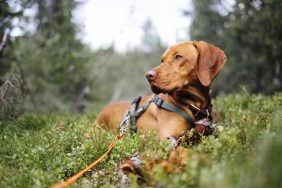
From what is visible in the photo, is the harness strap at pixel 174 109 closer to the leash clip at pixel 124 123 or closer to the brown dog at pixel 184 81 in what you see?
the brown dog at pixel 184 81

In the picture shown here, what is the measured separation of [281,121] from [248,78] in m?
11.5

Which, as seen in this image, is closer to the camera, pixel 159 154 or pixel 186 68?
pixel 159 154

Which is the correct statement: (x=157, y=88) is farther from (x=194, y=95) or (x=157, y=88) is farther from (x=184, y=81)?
(x=194, y=95)

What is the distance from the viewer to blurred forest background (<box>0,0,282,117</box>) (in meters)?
9.09

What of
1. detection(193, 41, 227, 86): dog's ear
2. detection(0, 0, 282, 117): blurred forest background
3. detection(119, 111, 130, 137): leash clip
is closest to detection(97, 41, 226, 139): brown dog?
detection(193, 41, 227, 86): dog's ear

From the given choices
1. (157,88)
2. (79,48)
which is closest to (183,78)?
(157,88)

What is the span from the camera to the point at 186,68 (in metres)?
5.34

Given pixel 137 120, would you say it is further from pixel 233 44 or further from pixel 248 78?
pixel 248 78

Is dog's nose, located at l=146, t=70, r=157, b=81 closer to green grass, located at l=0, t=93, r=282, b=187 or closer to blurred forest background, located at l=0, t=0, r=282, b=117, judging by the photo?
green grass, located at l=0, t=93, r=282, b=187

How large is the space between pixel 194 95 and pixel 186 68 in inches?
14.3

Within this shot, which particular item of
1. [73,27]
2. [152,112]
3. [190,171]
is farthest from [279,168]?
[73,27]

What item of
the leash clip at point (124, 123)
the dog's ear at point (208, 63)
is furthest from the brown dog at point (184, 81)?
the leash clip at point (124, 123)

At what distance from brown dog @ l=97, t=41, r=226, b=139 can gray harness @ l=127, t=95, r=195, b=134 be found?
53 millimetres

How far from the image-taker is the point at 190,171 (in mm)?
2939
